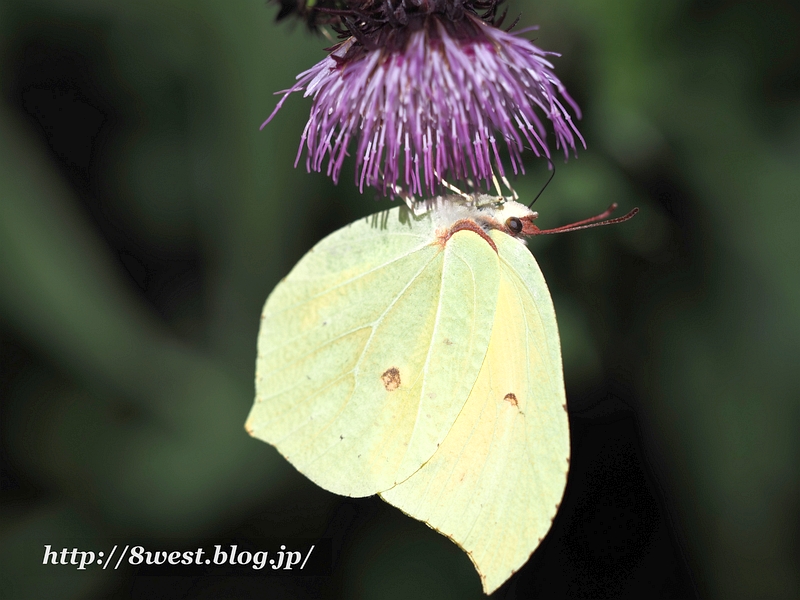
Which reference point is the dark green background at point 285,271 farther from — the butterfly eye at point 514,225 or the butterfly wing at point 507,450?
the butterfly wing at point 507,450

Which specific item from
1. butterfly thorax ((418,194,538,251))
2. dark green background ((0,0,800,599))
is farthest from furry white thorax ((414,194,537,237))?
dark green background ((0,0,800,599))

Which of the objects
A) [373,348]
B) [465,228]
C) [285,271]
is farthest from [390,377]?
[285,271]

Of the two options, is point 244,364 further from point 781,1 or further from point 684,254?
point 781,1

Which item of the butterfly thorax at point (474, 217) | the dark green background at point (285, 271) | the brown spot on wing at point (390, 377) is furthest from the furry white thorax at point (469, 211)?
the dark green background at point (285, 271)

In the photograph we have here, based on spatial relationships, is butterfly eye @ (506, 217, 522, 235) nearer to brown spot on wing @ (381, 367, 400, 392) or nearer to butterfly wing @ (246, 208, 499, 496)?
butterfly wing @ (246, 208, 499, 496)

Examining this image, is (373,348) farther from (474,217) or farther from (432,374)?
(474,217)
